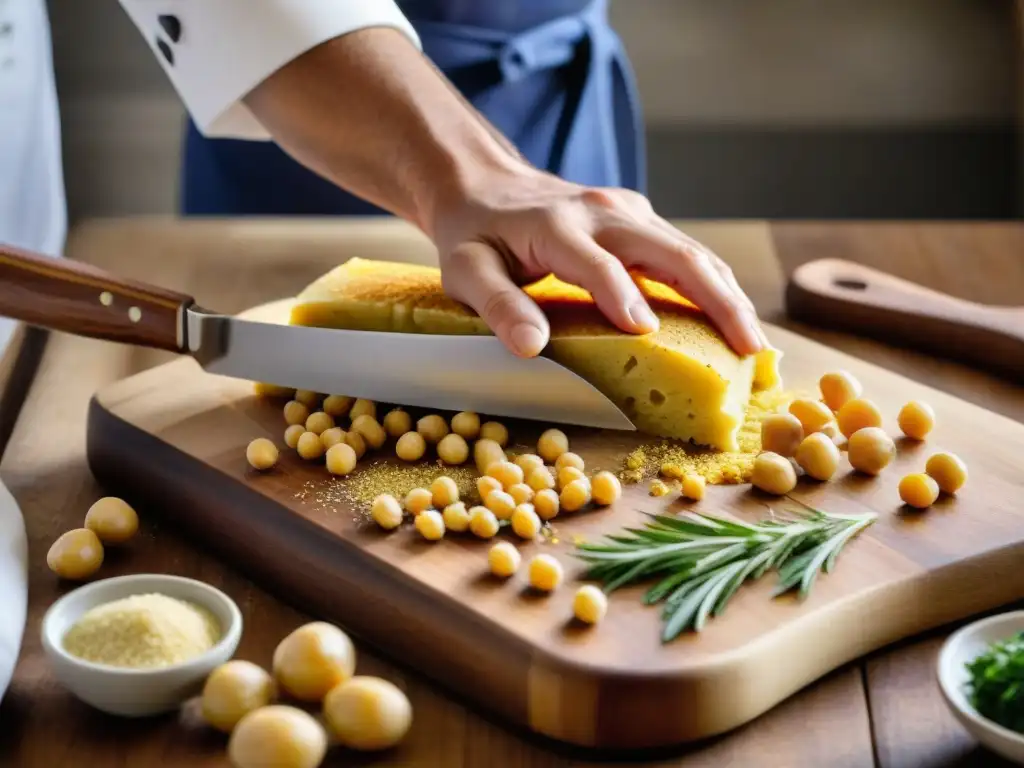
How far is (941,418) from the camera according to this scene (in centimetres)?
137

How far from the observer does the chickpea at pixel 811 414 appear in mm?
1301

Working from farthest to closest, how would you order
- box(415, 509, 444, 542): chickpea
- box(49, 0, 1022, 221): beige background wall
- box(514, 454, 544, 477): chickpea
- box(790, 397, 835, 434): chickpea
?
box(49, 0, 1022, 221): beige background wall → box(790, 397, 835, 434): chickpea → box(514, 454, 544, 477): chickpea → box(415, 509, 444, 542): chickpea

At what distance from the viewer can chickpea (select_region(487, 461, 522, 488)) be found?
1165mm

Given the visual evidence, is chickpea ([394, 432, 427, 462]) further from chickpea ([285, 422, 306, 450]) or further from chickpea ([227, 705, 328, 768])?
chickpea ([227, 705, 328, 768])

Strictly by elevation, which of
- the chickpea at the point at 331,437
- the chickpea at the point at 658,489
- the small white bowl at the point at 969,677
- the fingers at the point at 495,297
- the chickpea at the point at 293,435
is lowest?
the chickpea at the point at 293,435

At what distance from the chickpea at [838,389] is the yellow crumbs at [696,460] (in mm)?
94

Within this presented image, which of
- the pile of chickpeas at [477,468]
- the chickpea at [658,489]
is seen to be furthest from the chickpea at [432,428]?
the chickpea at [658,489]

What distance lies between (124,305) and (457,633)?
0.56 meters

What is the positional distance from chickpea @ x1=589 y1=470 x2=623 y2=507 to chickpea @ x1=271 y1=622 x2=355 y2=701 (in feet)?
0.98

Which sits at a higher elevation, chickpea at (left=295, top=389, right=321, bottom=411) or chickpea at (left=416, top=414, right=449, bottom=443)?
chickpea at (left=416, top=414, right=449, bottom=443)

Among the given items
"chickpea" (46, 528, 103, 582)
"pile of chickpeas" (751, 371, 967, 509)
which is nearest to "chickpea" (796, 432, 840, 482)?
"pile of chickpeas" (751, 371, 967, 509)

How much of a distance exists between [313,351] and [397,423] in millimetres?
117

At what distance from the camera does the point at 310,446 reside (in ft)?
4.07

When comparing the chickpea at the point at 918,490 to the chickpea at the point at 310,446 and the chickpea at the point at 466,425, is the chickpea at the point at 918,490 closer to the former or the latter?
the chickpea at the point at 466,425
